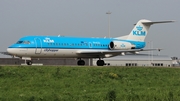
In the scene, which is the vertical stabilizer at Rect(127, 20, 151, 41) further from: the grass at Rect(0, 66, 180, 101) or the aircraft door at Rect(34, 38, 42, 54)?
the grass at Rect(0, 66, 180, 101)

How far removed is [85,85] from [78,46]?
63.4 feet

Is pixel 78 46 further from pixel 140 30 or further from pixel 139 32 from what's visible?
pixel 140 30

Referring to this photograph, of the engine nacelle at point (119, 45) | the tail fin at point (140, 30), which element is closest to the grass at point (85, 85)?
the engine nacelle at point (119, 45)

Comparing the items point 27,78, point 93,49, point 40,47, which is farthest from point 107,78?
point 93,49

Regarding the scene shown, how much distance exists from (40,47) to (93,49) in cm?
727

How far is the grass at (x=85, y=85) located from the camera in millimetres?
16531

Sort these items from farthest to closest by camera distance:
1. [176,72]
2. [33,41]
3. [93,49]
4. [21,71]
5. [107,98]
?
1. [93,49]
2. [33,41]
3. [176,72]
4. [21,71]
5. [107,98]

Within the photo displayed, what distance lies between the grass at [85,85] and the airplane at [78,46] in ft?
38.1

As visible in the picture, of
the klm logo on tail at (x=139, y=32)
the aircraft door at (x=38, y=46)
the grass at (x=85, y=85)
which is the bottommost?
the grass at (x=85, y=85)

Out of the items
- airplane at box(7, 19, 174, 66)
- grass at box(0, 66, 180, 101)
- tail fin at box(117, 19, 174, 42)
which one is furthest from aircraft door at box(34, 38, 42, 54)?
tail fin at box(117, 19, 174, 42)

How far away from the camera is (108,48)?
139 ft

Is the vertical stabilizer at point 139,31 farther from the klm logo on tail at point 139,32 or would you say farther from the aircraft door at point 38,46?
the aircraft door at point 38,46

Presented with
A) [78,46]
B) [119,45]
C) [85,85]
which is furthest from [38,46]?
[85,85]

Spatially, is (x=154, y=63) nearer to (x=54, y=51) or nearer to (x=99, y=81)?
(x=54, y=51)
